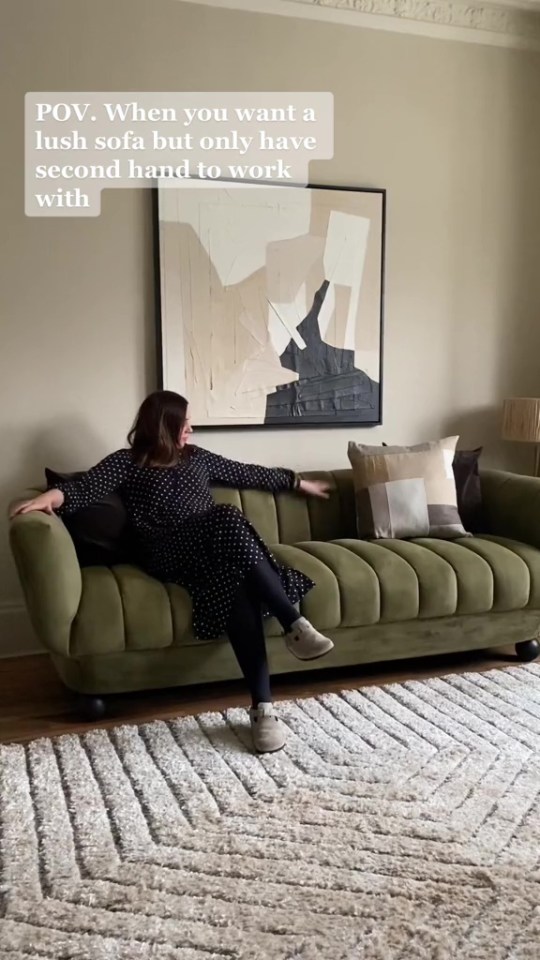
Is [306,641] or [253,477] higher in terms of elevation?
[253,477]

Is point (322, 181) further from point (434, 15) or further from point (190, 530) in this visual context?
point (190, 530)

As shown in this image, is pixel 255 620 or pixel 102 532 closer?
pixel 255 620

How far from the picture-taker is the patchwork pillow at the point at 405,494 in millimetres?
3189

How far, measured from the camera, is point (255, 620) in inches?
97.2

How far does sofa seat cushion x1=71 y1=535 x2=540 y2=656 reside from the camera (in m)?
2.49

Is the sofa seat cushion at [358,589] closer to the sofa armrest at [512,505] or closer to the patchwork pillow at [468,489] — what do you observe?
the sofa armrest at [512,505]

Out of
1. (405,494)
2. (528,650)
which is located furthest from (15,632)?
(528,650)

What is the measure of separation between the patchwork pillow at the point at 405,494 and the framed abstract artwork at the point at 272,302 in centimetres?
49

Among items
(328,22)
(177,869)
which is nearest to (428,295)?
(328,22)

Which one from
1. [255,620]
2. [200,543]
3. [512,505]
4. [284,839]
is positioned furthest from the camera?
[512,505]

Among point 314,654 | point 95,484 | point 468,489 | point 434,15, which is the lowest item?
point 314,654

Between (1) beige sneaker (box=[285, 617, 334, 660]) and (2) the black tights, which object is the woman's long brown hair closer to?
(2) the black tights

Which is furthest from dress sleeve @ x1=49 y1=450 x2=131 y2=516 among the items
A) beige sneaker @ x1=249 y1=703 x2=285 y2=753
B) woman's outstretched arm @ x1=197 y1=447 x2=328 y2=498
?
beige sneaker @ x1=249 y1=703 x2=285 y2=753

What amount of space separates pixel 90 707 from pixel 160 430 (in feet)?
2.99
